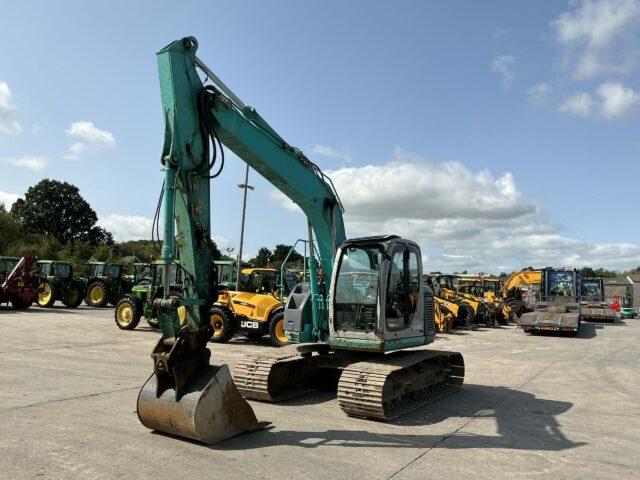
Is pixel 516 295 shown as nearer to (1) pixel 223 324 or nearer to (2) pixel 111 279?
(1) pixel 223 324

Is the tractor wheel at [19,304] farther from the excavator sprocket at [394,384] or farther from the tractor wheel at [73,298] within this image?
the excavator sprocket at [394,384]

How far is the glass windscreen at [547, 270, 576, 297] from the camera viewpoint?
25312 millimetres

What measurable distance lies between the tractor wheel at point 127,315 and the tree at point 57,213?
5523cm

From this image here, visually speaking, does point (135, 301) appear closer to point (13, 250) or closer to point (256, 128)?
point (256, 128)

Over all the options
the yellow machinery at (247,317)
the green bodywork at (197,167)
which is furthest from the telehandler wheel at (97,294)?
the green bodywork at (197,167)

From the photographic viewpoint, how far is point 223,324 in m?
15.0

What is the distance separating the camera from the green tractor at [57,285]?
83.0 feet

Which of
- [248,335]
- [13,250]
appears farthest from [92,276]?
[13,250]

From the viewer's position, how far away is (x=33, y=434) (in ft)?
18.8

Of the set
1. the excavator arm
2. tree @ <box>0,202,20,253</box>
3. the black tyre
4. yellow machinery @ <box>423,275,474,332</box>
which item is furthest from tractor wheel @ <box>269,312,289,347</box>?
tree @ <box>0,202,20,253</box>

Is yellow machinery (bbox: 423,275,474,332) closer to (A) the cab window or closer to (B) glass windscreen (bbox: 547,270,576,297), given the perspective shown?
(B) glass windscreen (bbox: 547,270,576,297)

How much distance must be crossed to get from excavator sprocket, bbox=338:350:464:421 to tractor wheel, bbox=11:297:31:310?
20.4m

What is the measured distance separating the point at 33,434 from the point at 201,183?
339cm

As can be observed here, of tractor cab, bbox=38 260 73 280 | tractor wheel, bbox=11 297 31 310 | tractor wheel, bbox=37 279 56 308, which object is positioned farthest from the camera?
tractor cab, bbox=38 260 73 280
